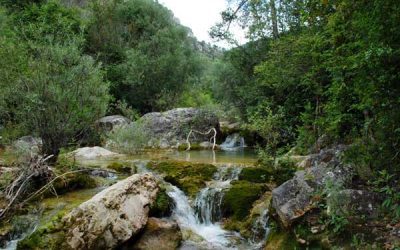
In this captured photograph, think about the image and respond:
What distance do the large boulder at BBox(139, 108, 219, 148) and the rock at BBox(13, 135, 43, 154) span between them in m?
10.1

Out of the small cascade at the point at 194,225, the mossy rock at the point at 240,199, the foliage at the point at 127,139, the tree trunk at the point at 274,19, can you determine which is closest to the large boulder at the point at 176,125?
the foliage at the point at 127,139

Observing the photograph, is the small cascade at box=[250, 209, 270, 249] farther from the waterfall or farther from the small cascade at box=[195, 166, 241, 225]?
the small cascade at box=[195, 166, 241, 225]

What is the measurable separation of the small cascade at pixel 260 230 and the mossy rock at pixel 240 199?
55 cm

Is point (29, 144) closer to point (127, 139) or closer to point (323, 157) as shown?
point (127, 139)

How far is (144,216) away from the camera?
333 inches

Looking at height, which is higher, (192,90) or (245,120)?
(192,90)

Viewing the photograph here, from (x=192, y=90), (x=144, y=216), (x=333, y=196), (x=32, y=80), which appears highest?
(x=192, y=90)

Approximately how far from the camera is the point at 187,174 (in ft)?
38.6

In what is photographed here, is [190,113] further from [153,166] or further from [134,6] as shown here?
[134,6]

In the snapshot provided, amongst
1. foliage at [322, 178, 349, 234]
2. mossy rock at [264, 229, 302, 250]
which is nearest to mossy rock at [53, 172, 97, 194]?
mossy rock at [264, 229, 302, 250]

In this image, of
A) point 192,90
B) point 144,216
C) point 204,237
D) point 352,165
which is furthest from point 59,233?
point 192,90

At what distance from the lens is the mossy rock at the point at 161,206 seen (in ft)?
30.6

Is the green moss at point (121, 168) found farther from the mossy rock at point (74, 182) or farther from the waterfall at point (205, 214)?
the waterfall at point (205, 214)

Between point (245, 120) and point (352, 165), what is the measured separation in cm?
1440
